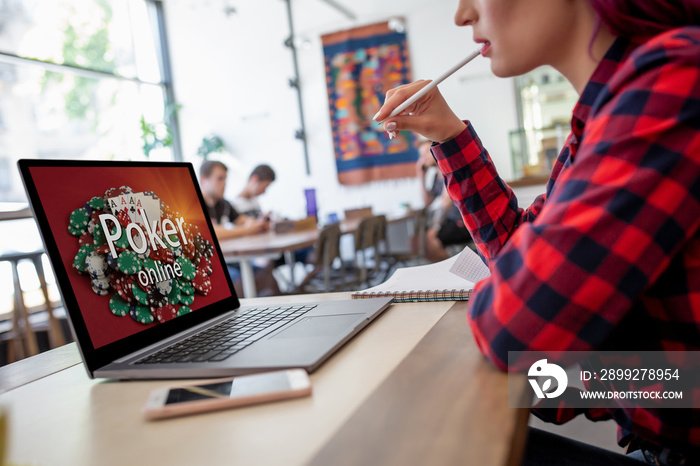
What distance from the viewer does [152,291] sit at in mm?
768

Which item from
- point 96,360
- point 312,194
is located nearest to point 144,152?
point 312,194

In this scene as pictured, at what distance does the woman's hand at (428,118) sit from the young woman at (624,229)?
253 mm

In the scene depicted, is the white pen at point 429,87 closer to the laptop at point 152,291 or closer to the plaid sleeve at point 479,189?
the plaid sleeve at point 479,189

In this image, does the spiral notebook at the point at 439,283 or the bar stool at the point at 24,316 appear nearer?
the spiral notebook at the point at 439,283

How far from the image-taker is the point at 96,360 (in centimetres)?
67

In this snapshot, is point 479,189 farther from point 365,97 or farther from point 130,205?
point 365,97

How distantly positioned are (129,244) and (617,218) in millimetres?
588

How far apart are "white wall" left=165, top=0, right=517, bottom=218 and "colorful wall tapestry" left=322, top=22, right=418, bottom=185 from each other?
0.11 metres

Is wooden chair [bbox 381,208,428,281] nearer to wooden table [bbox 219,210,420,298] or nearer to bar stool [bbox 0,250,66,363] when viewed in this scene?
wooden table [bbox 219,210,420,298]

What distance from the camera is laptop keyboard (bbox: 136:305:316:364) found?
67 centimetres

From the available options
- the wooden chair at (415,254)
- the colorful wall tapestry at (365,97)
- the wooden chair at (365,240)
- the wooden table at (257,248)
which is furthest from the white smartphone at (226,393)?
the colorful wall tapestry at (365,97)

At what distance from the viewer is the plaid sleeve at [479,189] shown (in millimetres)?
945

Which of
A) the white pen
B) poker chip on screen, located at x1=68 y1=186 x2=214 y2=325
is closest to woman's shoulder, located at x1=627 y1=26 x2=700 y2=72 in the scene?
the white pen

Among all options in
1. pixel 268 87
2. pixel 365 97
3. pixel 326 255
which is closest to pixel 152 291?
pixel 326 255
